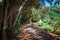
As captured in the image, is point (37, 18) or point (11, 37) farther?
point (37, 18)

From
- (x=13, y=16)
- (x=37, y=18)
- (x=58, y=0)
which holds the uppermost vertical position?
(x=58, y=0)

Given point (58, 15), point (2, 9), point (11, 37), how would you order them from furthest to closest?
1. point (58, 15)
2. point (11, 37)
3. point (2, 9)

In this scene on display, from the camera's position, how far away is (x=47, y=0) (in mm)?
7195

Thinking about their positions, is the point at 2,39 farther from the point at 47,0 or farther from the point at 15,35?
the point at 47,0

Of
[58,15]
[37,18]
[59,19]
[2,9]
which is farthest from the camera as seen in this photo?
[37,18]

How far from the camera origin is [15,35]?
7355 millimetres

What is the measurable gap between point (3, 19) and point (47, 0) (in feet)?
7.22

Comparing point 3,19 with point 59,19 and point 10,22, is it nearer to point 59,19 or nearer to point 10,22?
point 10,22

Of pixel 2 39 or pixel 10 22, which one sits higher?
pixel 10 22

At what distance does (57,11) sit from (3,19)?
8.57 metres

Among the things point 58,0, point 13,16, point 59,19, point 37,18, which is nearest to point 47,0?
point 58,0

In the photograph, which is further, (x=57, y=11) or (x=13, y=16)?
(x=57, y=11)

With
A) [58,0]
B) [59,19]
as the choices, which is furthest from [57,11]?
[58,0]

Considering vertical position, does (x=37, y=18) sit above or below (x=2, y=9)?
below
